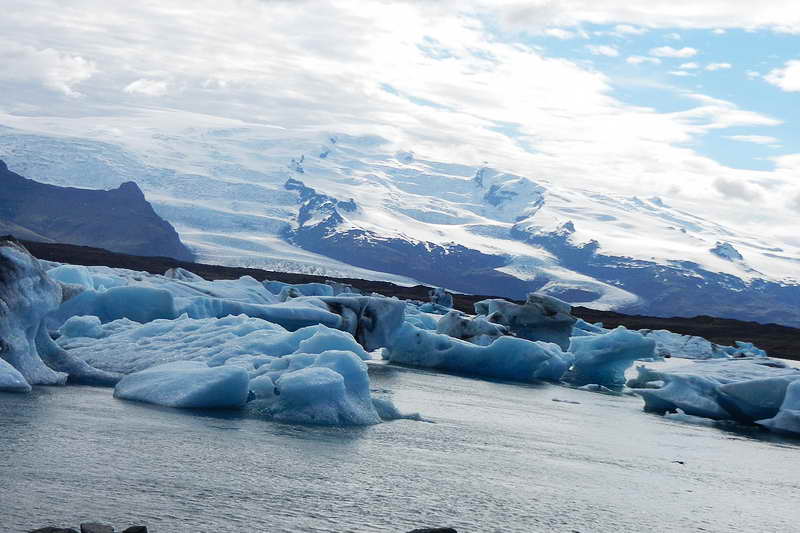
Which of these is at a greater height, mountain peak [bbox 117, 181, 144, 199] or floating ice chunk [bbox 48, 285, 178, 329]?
mountain peak [bbox 117, 181, 144, 199]

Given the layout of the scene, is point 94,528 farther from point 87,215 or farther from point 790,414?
point 87,215

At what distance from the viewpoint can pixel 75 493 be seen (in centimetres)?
887

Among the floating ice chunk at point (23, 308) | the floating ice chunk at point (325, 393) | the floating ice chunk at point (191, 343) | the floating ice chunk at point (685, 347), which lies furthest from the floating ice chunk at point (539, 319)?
the floating ice chunk at point (23, 308)

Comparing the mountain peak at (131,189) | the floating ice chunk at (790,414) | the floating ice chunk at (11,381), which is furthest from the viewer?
the mountain peak at (131,189)

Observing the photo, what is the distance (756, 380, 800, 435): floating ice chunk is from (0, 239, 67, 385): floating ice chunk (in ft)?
45.6

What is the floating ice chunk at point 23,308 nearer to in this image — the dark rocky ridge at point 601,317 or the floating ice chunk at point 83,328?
the floating ice chunk at point 83,328

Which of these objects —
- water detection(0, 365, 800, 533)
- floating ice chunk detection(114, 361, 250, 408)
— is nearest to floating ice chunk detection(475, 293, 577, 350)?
water detection(0, 365, 800, 533)

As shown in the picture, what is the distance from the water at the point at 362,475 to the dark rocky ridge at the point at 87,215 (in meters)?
147

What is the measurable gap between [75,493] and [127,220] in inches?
6553

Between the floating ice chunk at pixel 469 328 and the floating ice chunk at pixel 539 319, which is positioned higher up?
the floating ice chunk at pixel 539 319

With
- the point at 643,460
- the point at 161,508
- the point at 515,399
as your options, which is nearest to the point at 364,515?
the point at 161,508

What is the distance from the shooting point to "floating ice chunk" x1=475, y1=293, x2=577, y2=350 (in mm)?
34625

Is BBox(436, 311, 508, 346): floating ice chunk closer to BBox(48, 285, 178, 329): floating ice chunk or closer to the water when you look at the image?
BBox(48, 285, 178, 329): floating ice chunk

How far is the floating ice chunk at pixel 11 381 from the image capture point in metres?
14.3
